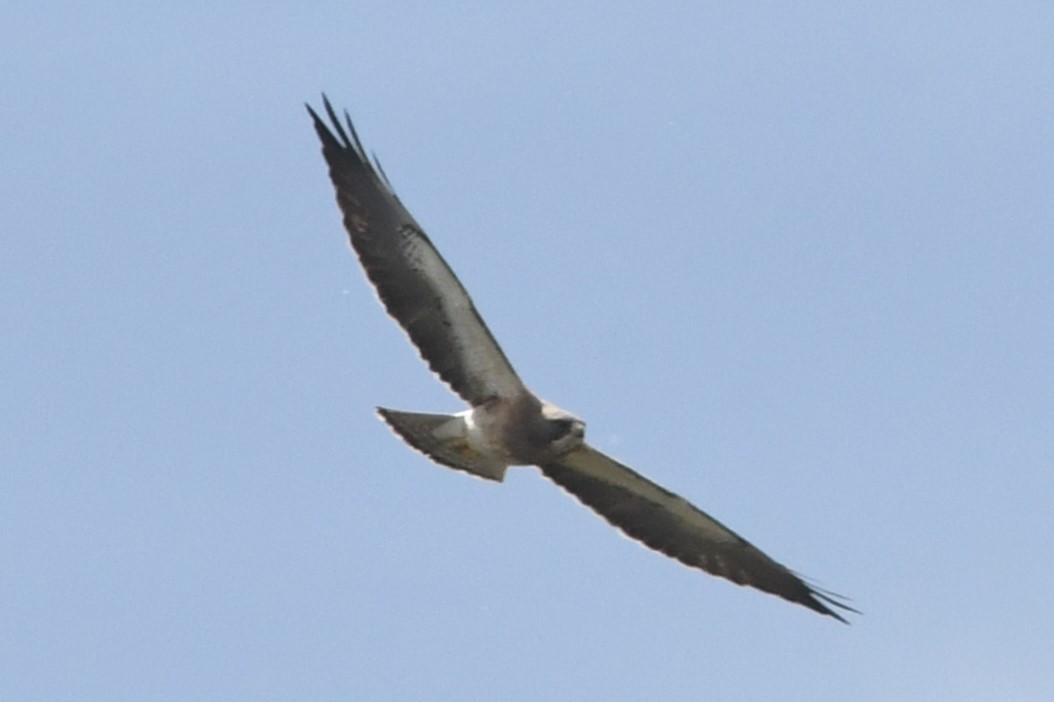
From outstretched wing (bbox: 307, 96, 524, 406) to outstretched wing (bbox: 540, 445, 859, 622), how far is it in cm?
111

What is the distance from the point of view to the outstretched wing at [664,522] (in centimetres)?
2002

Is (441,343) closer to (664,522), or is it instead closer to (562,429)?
(562,429)

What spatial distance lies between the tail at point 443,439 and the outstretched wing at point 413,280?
271 millimetres

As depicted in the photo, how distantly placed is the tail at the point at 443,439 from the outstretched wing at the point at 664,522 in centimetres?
72

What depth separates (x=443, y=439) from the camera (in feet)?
63.5

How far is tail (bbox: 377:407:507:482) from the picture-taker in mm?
19250

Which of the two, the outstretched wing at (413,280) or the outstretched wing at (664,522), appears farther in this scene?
the outstretched wing at (664,522)

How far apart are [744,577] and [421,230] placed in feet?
14.2

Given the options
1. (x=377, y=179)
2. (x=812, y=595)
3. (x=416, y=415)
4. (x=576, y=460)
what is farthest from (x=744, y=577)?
(x=377, y=179)

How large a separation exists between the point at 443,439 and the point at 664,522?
7.12 ft

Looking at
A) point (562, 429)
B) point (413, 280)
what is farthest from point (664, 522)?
point (413, 280)

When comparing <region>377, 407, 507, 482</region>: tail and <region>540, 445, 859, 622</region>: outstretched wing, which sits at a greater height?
<region>540, 445, 859, 622</region>: outstretched wing

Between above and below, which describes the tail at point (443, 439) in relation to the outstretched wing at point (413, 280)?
below

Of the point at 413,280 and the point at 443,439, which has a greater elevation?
the point at 413,280
